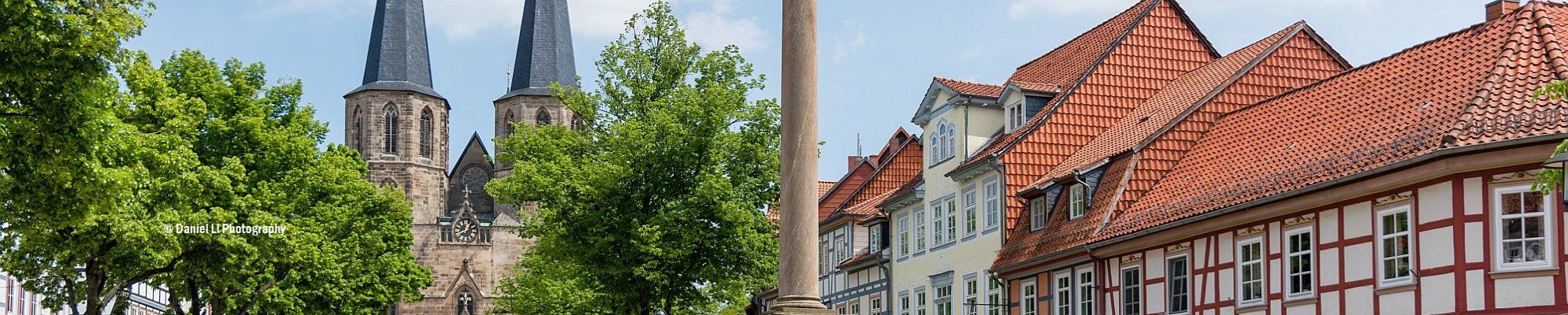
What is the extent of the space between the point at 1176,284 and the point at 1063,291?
4.21 m

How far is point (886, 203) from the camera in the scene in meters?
45.3

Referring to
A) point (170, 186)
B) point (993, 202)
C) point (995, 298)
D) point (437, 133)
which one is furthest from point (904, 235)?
point (437, 133)

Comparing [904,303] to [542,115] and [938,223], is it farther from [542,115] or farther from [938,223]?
[542,115]

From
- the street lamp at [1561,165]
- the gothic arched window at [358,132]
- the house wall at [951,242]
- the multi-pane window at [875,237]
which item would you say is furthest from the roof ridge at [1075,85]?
the gothic arched window at [358,132]

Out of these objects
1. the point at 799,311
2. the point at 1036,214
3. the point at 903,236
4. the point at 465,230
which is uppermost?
the point at 465,230

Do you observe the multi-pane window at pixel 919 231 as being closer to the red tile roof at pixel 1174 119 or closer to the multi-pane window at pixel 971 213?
the multi-pane window at pixel 971 213

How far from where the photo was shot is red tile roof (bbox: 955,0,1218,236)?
1507 inches

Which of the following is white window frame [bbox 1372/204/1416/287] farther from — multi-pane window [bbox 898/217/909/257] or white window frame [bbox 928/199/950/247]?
multi-pane window [bbox 898/217/909/257]

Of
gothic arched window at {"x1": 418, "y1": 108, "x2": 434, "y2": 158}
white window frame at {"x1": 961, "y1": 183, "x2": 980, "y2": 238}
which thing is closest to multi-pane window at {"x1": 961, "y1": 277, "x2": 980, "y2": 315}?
white window frame at {"x1": 961, "y1": 183, "x2": 980, "y2": 238}

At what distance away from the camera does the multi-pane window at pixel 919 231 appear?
43.7 m

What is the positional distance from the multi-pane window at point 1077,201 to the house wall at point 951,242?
2.91 m

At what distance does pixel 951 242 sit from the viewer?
41281 mm

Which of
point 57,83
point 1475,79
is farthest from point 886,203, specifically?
point 57,83

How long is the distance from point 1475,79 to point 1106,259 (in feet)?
29.3
